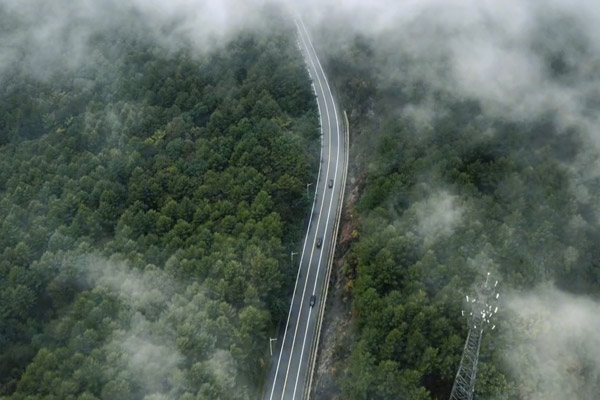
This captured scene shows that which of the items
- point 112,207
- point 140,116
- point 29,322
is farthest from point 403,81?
point 29,322

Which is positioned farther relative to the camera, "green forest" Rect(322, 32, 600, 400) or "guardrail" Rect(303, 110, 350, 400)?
"guardrail" Rect(303, 110, 350, 400)

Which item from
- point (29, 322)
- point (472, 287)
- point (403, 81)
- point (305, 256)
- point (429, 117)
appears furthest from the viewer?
point (403, 81)

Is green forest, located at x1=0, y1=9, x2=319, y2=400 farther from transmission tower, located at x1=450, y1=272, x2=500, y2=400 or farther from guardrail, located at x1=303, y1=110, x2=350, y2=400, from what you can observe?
transmission tower, located at x1=450, y1=272, x2=500, y2=400

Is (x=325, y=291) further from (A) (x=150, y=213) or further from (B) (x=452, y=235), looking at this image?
(A) (x=150, y=213)

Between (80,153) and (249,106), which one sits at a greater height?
(249,106)

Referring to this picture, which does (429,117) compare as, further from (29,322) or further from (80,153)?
(29,322)

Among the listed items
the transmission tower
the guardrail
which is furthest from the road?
the transmission tower
